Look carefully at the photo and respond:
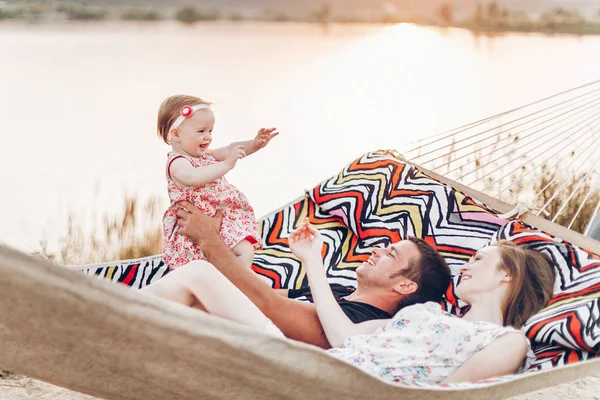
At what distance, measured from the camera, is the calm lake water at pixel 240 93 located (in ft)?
16.2

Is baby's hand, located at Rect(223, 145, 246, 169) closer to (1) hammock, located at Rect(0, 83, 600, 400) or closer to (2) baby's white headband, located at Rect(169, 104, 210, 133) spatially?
(2) baby's white headband, located at Rect(169, 104, 210, 133)

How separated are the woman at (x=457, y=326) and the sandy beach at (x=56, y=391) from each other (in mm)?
815

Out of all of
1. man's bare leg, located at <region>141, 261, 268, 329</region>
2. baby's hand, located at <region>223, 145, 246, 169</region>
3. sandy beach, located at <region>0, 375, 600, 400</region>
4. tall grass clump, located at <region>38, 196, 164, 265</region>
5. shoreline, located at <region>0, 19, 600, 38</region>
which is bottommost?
sandy beach, located at <region>0, 375, 600, 400</region>

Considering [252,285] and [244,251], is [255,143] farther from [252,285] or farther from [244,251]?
[252,285]

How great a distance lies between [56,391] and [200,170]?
0.92 m

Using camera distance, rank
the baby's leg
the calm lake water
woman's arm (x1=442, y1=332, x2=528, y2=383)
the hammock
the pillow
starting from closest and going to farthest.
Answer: the hammock
woman's arm (x1=442, y1=332, x2=528, y2=383)
the pillow
the baby's leg
the calm lake water

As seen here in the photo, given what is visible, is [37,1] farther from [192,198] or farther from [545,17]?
[192,198]

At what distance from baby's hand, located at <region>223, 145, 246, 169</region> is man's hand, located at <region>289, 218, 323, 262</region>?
0.32 metres

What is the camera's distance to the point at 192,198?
7.65 ft

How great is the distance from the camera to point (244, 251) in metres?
2.40

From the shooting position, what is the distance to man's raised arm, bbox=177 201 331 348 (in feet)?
6.45

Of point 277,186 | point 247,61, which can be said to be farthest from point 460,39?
point 277,186

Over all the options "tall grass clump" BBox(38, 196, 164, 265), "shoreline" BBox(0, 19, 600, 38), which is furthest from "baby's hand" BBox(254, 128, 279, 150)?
"shoreline" BBox(0, 19, 600, 38)

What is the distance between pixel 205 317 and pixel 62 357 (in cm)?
30
